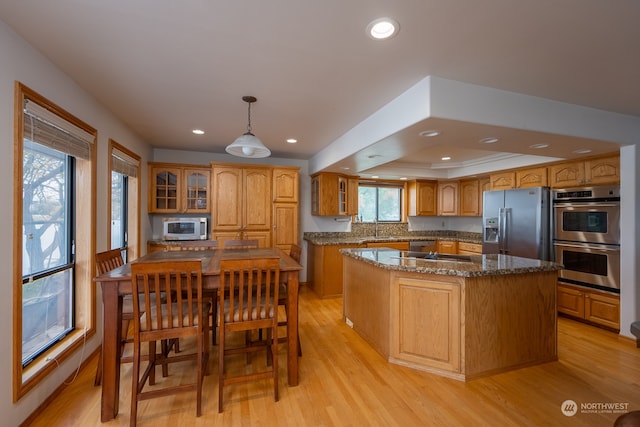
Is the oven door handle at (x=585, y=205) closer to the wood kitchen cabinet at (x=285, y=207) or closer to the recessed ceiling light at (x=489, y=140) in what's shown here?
the recessed ceiling light at (x=489, y=140)

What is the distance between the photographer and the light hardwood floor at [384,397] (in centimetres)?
180

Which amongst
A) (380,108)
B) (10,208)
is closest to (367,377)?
(380,108)

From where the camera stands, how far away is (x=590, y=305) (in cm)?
331

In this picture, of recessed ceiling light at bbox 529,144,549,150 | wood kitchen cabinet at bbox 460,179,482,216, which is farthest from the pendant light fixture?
wood kitchen cabinet at bbox 460,179,482,216

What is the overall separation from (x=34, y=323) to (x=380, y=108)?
333 cm

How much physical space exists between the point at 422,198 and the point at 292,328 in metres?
4.36

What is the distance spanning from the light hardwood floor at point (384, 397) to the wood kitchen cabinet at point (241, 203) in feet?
6.76

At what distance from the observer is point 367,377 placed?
7.46ft

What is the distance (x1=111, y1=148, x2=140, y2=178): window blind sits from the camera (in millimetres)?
3030

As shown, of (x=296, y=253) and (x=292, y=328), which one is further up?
(x=296, y=253)

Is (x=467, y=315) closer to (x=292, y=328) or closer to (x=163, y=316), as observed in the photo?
(x=292, y=328)

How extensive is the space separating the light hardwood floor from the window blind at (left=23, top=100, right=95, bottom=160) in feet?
6.07

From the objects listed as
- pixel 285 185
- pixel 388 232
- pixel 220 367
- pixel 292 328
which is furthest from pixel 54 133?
pixel 388 232

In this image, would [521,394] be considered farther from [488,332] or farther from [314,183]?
[314,183]
